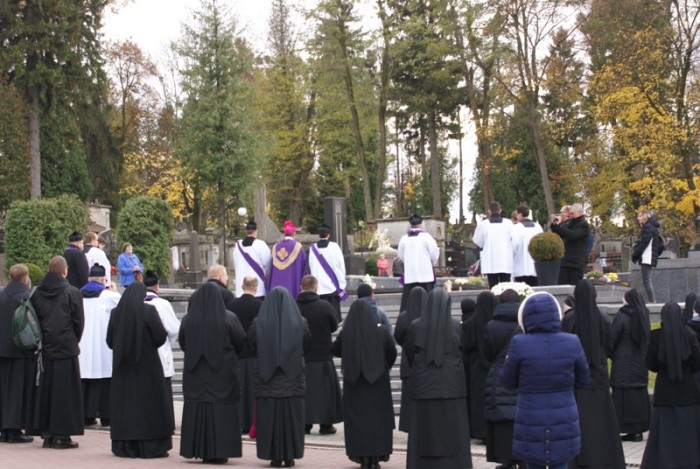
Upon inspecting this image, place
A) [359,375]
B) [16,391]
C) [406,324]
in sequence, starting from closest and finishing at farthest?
1. [406,324]
2. [359,375]
3. [16,391]

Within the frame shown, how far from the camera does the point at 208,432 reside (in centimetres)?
1149

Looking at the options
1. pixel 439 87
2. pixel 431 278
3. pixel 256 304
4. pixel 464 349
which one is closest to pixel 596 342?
pixel 464 349

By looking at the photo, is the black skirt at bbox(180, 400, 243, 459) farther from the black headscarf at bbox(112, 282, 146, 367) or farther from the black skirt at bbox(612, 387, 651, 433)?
the black skirt at bbox(612, 387, 651, 433)

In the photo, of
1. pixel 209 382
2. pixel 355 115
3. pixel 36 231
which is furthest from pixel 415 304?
pixel 355 115

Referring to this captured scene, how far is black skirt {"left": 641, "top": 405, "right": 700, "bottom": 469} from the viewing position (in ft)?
34.0

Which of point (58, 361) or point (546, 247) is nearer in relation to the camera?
point (58, 361)

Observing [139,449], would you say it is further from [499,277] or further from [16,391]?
[499,277]

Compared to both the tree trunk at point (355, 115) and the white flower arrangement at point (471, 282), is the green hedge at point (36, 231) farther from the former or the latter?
the tree trunk at point (355, 115)

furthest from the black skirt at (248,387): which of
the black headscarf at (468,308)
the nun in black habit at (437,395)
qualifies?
the nun in black habit at (437,395)

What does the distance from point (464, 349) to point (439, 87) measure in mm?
40317

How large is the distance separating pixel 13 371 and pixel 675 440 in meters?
7.49

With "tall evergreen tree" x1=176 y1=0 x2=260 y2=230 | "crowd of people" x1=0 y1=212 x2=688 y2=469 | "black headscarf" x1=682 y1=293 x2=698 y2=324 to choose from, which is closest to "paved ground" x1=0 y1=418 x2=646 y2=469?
"crowd of people" x1=0 y1=212 x2=688 y2=469

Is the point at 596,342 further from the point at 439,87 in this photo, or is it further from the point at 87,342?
the point at 439,87

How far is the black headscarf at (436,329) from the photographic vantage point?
416 inches
